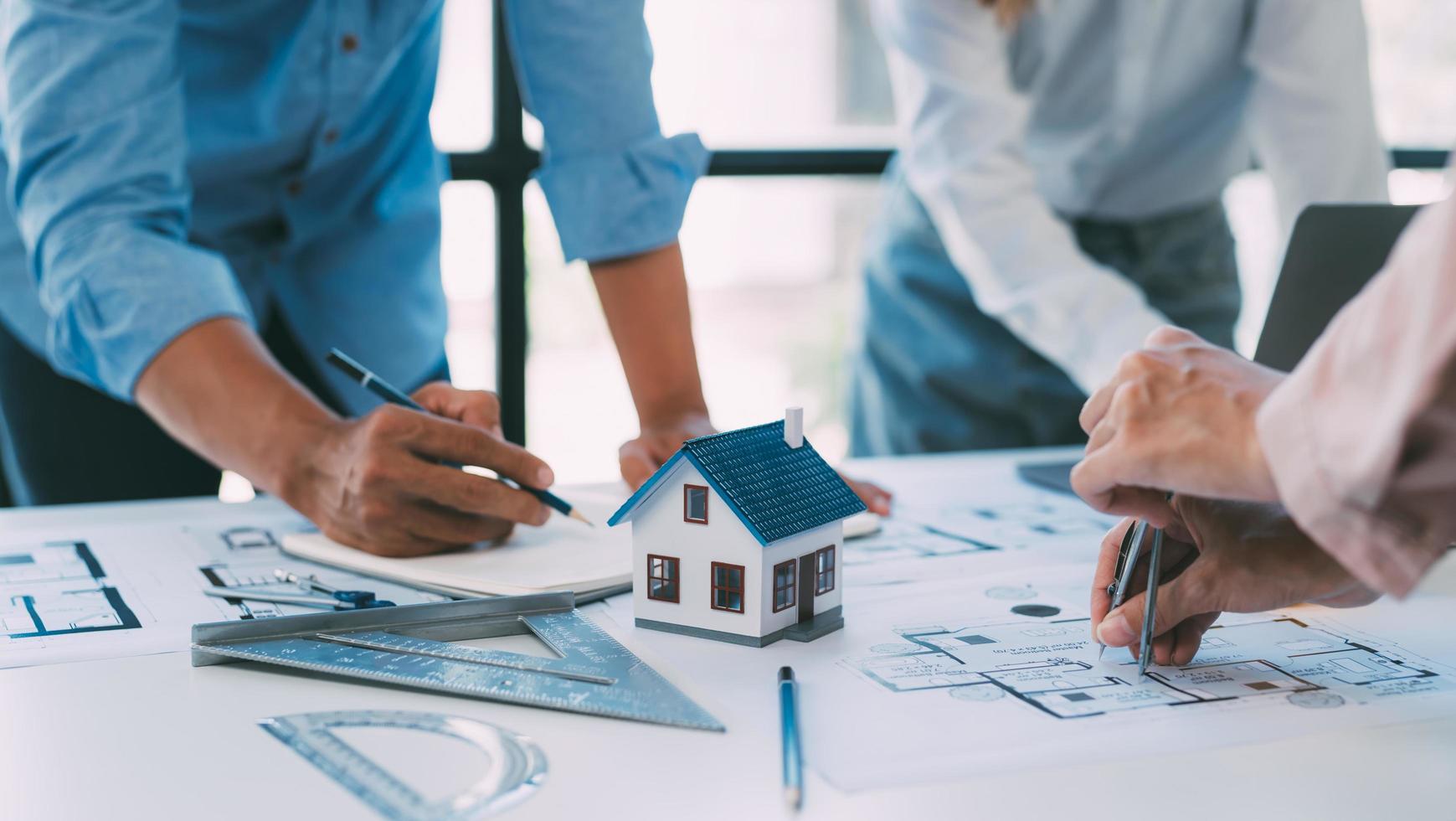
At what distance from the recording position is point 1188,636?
2.54 feet

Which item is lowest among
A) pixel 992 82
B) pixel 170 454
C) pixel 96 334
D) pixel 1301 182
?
pixel 170 454

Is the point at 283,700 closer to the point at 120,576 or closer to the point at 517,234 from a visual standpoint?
the point at 120,576

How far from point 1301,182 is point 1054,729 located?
1.19 meters

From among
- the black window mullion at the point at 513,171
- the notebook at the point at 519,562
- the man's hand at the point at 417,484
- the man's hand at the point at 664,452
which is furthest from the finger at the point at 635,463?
the black window mullion at the point at 513,171

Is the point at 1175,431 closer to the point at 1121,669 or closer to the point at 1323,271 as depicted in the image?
the point at 1121,669

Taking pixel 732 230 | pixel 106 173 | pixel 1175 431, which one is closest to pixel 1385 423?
pixel 1175 431

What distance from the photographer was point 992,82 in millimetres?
1627

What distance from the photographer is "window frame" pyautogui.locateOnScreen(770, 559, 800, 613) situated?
0.82 m

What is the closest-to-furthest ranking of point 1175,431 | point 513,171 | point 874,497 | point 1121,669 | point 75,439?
point 1175,431 → point 1121,669 → point 874,497 → point 75,439 → point 513,171

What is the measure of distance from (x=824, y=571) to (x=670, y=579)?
0.10 m

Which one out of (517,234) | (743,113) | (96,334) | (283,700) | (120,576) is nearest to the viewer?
(283,700)

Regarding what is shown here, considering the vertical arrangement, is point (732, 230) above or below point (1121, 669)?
above

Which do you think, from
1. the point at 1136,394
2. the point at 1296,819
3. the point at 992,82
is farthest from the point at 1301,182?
the point at 1296,819

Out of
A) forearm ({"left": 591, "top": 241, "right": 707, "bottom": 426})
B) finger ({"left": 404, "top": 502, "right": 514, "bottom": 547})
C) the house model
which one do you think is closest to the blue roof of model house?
the house model
